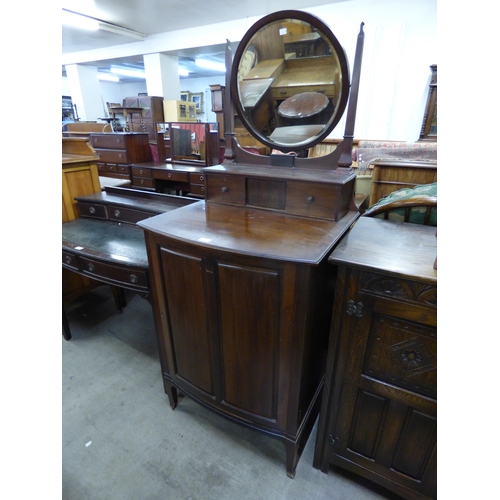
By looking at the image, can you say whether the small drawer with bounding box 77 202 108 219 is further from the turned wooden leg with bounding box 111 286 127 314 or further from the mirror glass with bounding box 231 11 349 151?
the mirror glass with bounding box 231 11 349 151

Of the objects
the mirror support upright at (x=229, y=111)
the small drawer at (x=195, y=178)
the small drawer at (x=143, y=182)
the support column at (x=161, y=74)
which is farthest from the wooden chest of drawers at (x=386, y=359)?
the support column at (x=161, y=74)

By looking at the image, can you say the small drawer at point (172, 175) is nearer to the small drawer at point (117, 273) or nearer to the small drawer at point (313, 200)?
the small drawer at point (117, 273)

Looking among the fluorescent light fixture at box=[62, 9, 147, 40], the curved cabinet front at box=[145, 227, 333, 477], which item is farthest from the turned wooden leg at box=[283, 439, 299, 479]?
the fluorescent light fixture at box=[62, 9, 147, 40]

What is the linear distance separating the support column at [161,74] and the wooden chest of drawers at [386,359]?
5.63 meters

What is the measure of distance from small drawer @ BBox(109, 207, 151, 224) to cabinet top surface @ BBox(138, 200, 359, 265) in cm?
66

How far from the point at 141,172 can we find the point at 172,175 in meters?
0.46

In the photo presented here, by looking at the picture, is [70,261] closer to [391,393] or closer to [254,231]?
[254,231]

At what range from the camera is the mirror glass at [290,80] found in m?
1.03

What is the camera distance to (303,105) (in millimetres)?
1138

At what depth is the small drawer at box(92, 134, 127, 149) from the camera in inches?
133
